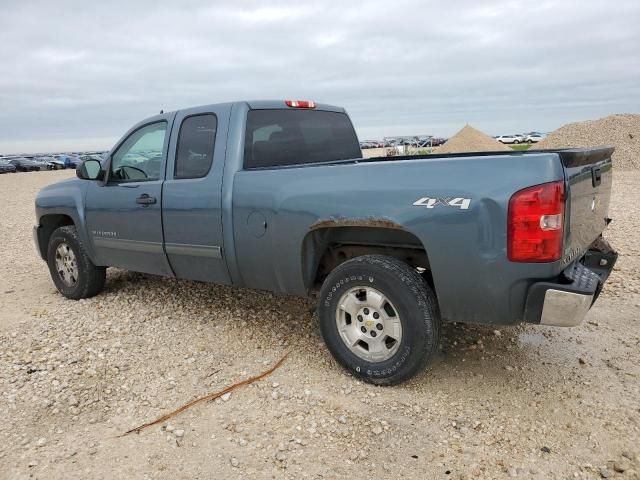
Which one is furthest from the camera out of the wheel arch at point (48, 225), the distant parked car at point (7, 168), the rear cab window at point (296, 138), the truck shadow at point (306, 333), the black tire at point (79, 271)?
the distant parked car at point (7, 168)

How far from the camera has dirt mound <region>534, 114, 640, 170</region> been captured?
21.1 meters

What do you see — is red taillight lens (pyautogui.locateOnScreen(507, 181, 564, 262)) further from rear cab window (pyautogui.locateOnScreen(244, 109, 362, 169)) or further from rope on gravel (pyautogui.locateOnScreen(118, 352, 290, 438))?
rear cab window (pyautogui.locateOnScreen(244, 109, 362, 169))

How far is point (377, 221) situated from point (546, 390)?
1.60 m

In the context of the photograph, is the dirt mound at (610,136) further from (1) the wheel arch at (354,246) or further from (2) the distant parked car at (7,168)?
(2) the distant parked car at (7,168)

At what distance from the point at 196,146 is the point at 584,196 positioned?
2.98m

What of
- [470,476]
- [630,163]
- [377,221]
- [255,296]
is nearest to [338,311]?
[377,221]

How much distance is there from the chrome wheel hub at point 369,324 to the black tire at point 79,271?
3193mm

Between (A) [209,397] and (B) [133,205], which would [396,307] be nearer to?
(A) [209,397]

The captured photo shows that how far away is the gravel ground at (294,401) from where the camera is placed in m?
2.88

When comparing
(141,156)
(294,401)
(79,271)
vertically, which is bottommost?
(294,401)

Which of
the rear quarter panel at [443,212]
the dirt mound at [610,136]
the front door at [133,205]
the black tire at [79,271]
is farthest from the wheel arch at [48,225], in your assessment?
the dirt mound at [610,136]

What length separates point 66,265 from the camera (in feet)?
19.4

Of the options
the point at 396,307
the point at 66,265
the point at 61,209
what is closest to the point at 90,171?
the point at 61,209

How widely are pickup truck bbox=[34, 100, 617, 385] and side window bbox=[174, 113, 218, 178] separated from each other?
0.01 m
